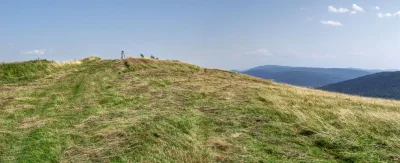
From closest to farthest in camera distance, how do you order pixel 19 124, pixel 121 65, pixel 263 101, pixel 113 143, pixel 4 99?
pixel 113 143, pixel 19 124, pixel 263 101, pixel 4 99, pixel 121 65

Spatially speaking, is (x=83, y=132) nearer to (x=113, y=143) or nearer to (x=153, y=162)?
(x=113, y=143)

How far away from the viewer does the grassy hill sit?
491 inches

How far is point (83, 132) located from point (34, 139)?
204 centimetres

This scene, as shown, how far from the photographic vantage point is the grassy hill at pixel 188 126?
12.5 m

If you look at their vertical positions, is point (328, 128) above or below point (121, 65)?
below

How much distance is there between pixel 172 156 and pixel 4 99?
16.8m

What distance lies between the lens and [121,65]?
38.7 meters

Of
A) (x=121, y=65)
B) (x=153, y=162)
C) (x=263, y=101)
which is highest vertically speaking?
(x=121, y=65)

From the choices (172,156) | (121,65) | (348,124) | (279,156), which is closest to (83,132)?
(172,156)

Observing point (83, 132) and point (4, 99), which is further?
point (4, 99)

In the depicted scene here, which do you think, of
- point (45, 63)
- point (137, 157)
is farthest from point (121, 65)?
point (137, 157)

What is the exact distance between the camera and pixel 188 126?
51.5 ft

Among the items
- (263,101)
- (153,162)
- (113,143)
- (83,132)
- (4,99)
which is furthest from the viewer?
(4,99)

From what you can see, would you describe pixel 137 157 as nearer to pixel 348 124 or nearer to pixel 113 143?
pixel 113 143
